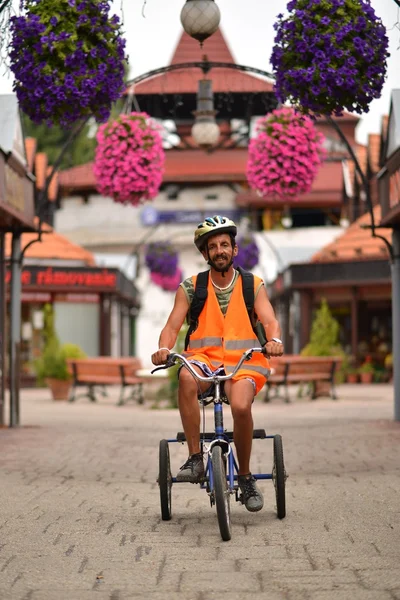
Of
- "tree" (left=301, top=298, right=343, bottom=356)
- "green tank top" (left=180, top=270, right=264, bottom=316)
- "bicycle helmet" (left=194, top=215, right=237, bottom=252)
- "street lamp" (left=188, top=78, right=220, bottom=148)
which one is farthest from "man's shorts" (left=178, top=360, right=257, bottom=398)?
"tree" (left=301, top=298, right=343, bottom=356)

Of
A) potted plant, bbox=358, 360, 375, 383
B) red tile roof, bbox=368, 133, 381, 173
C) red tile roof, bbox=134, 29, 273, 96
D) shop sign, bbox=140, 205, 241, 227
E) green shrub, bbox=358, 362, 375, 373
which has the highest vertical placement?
red tile roof, bbox=134, 29, 273, 96

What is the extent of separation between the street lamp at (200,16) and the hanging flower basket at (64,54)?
193 centimetres

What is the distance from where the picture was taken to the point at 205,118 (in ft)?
54.4

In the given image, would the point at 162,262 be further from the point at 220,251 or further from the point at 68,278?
the point at 220,251

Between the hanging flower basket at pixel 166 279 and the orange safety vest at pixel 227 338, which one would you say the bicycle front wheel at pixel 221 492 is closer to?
the orange safety vest at pixel 227 338

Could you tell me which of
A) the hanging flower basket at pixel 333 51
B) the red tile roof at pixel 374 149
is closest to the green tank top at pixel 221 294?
the hanging flower basket at pixel 333 51

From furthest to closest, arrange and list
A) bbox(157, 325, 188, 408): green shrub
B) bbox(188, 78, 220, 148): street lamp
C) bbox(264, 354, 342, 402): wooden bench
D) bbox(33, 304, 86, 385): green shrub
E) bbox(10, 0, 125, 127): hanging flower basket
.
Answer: bbox(33, 304, 86, 385): green shrub → bbox(264, 354, 342, 402): wooden bench → bbox(157, 325, 188, 408): green shrub → bbox(188, 78, 220, 148): street lamp → bbox(10, 0, 125, 127): hanging flower basket

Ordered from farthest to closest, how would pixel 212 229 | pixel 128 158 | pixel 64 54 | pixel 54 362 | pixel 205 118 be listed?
pixel 54 362 < pixel 205 118 < pixel 128 158 < pixel 64 54 < pixel 212 229

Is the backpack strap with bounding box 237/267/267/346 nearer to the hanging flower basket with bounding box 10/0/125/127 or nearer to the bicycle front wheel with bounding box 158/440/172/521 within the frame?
the bicycle front wheel with bounding box 158/440/172/521

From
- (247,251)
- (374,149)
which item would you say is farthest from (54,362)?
(374,149)

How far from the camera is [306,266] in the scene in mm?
36844

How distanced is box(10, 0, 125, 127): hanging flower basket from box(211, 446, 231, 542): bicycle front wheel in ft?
13.8

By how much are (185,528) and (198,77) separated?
46328 mm

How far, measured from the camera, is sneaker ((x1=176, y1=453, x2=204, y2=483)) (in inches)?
276
